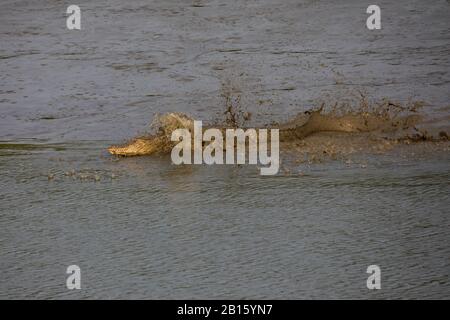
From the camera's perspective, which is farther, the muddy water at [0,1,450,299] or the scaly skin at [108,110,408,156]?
the scaly skin at [108,110,408,156]

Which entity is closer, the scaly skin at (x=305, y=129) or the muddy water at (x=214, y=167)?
the muddy water at (x=214, y=167)

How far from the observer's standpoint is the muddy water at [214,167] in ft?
15.0

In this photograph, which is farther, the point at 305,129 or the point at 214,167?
the point at 305,129

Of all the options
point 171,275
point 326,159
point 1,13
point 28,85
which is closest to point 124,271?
point 171,275

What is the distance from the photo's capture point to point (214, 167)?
21.4ft

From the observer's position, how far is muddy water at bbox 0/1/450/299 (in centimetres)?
458

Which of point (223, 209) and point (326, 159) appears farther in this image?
point (326, 159)

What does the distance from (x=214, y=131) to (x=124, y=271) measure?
2.69m

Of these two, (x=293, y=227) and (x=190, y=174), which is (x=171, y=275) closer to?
(x=293, y=227)

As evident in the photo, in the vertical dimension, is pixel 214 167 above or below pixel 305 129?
below
